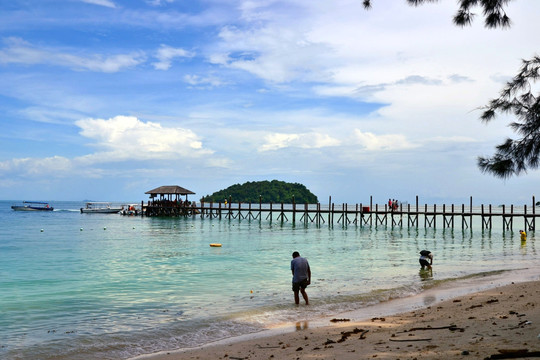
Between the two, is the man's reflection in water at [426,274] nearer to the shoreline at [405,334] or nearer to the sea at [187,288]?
the sea at [187,288]

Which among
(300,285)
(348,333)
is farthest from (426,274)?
(348,333)

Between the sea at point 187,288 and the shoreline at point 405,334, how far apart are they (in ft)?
2.29

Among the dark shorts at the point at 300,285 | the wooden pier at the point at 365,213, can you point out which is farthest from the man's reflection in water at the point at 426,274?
the wooden pier at the point at 365,213

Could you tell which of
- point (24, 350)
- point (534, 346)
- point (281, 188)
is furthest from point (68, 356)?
point (281, 188)

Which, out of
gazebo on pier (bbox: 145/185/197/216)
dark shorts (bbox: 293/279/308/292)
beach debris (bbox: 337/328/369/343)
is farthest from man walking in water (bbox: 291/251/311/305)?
gazebo on pier (bbox: 145/185/197/216)

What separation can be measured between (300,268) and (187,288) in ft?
18.8

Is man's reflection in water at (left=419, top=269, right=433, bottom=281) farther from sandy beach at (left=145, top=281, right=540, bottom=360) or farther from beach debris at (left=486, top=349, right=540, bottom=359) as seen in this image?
beach debris at (left=486, top=349, right=540, bottom=359)

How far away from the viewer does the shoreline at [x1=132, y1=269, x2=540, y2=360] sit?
6.91 metres

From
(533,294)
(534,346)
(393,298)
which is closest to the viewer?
(534,346)

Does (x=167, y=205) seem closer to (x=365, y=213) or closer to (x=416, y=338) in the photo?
(x=365, y=213)

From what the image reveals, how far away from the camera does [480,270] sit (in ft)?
68.4

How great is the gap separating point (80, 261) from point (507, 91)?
2345 cm

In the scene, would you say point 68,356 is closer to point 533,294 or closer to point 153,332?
point 153,332

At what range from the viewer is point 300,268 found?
12734 millimetres
